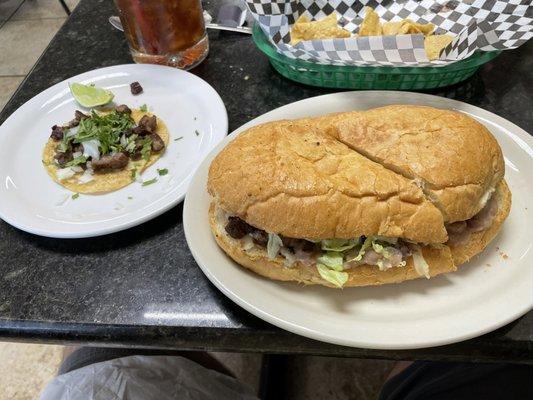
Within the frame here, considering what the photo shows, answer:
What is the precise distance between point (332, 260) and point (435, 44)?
3.03 ft

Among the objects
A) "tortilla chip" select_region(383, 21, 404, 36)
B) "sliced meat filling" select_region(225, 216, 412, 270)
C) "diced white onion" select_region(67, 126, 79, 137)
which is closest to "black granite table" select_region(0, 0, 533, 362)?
"sliced meat filling" select_region(225, 216, 412, 270)

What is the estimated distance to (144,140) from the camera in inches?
62.4

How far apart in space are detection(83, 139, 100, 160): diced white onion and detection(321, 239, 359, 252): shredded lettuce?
868 millimetres

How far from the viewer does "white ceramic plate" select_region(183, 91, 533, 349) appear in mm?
964

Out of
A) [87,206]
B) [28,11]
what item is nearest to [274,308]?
[87,206]

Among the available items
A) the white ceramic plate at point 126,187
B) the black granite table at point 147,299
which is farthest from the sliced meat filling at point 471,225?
the white ceramic plate at point 126,187

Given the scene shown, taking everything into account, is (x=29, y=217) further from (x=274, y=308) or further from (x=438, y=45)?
(x=438, y=45)

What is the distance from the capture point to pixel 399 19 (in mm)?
1849

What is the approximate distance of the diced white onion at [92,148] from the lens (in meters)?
1.56

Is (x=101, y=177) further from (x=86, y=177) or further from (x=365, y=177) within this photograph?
(x=365, y=177)

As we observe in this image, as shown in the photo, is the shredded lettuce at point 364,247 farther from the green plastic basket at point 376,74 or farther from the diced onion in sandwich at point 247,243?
the green plastic basket at point 376,74

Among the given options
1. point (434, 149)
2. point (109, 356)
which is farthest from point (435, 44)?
point (109, 356)

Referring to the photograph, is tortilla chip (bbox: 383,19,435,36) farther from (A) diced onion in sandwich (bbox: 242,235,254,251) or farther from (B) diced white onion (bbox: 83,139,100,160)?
(B) diced white onion (bbox: 83,139,100,160)

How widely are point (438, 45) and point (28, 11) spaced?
15.9 ft
